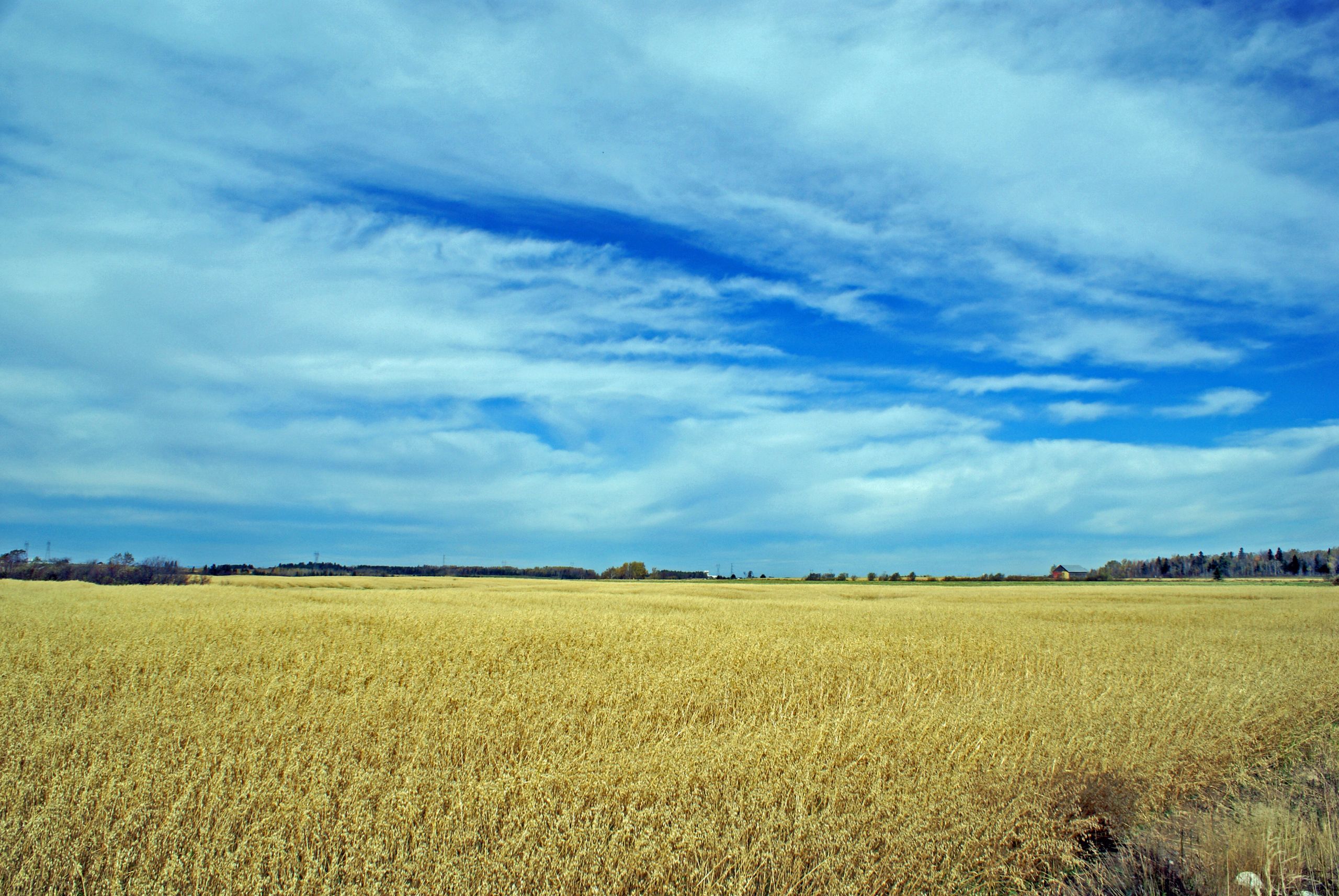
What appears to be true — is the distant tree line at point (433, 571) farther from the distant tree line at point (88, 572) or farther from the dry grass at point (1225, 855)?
the dry grass at point (1225, 855)

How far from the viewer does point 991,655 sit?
15.1 metres

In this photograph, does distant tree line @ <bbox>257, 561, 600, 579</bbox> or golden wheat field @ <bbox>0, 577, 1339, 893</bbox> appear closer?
golden wheat field @ <bbox>0, 577, 1339, 893</bbox>

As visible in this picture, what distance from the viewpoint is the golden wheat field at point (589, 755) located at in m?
5.14

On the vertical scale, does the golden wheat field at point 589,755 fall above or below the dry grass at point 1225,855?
above

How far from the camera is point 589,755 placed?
7.23m

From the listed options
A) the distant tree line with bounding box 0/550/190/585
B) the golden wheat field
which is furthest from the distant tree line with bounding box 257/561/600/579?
the golden wheat field

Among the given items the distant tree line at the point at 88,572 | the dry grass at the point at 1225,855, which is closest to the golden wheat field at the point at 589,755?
the dry grass at the point at 1225,855

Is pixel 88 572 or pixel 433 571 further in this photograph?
pixel 433 571

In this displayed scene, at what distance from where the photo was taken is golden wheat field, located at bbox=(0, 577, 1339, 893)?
5145mm

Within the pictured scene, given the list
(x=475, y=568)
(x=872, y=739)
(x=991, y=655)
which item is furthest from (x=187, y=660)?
(x=475, y=568)

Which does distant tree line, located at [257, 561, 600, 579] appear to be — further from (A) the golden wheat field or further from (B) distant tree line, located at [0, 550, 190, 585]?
(A) the golden wheat field

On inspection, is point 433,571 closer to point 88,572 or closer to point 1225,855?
point 88,572

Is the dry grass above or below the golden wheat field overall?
below

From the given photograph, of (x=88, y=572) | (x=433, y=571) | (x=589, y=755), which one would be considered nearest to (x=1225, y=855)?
(x=589, y=755)
